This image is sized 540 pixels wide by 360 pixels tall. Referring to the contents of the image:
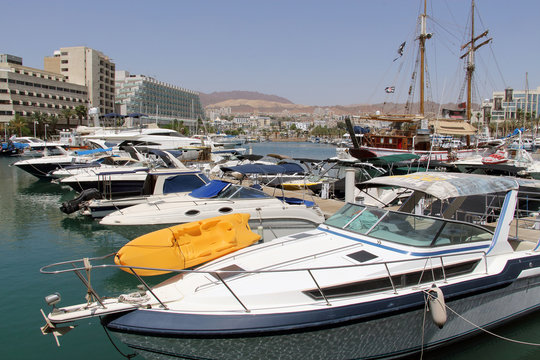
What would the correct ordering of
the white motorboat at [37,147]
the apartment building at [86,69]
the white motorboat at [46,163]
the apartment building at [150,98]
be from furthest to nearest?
the apartment building at [150,98]
the apartment building at [86,69]
the white motorboat at [37,147]
the white motorboat at [46,163]

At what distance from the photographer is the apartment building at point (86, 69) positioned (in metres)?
95.5

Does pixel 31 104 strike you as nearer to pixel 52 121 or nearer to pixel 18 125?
pixel 52 121

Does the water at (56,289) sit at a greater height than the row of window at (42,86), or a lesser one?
lesser

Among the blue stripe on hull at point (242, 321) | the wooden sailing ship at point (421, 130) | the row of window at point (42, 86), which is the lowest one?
the blue stripe on hull at point (242, 321)

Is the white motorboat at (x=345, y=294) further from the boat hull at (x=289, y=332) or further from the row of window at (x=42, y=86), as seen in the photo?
the row of window at (x=42, y=86)

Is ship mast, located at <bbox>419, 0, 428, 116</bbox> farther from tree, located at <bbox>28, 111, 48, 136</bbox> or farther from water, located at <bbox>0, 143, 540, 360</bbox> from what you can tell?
tree, located at <bbox>28, 111, 48, 136</bbox>

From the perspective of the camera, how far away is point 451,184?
732 cm

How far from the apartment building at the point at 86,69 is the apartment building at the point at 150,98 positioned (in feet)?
46.0

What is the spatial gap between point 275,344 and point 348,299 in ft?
4.00

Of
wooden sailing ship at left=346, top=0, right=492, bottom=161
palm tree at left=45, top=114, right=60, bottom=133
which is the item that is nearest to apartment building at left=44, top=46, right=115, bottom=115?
palm tree at left=45, top=114, right=60, bottom=133

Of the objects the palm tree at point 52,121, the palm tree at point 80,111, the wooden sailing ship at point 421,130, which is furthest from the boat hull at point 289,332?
the palm tree at point 52,121

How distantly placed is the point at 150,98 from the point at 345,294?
13474 cm

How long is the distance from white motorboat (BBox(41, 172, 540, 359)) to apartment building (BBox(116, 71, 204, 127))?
334 ft

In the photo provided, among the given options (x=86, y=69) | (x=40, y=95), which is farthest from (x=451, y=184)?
(x=86, y=69)
